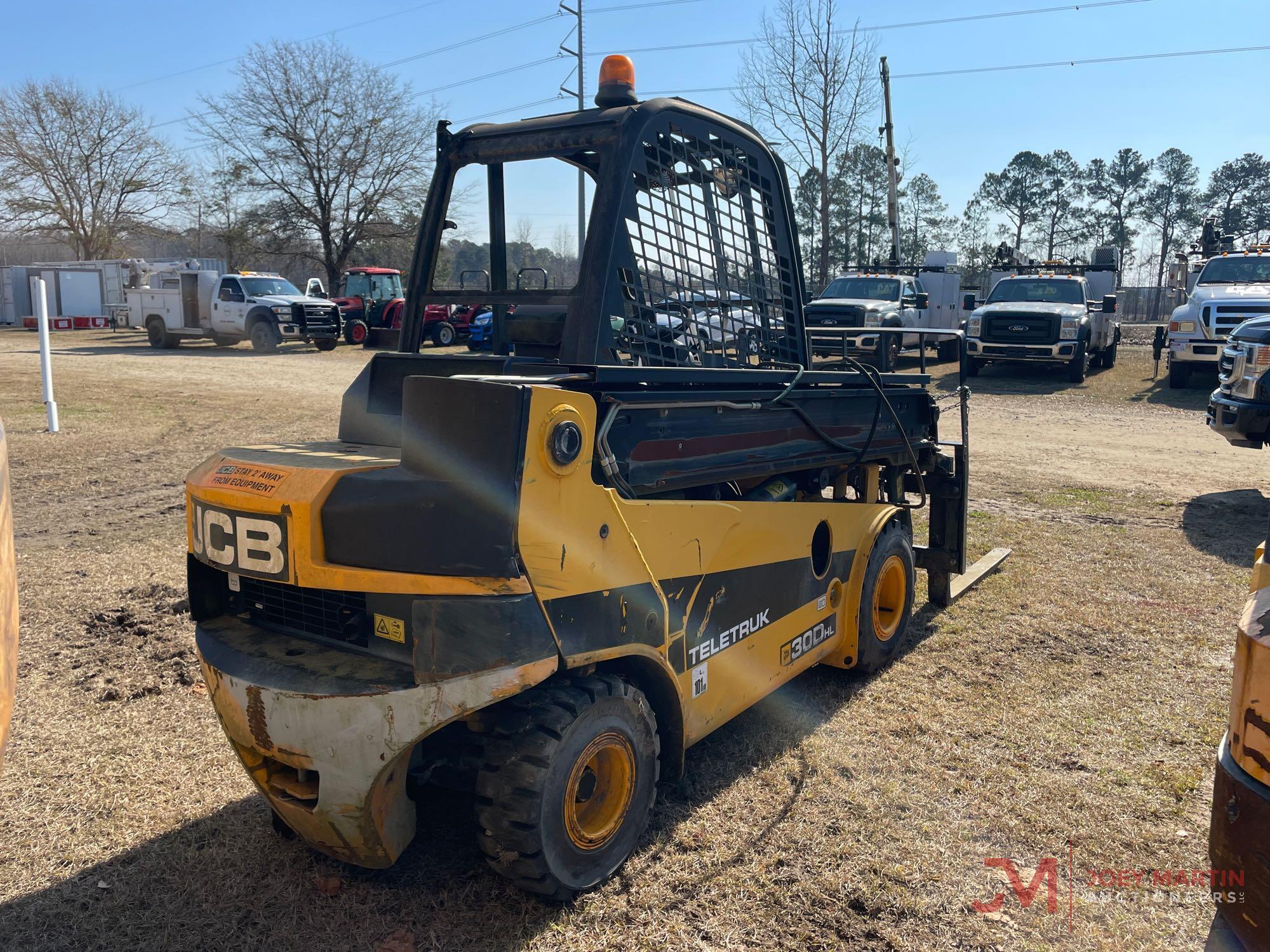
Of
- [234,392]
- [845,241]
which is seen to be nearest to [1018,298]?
[234,392]

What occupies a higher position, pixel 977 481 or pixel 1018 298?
pixel 1018 298

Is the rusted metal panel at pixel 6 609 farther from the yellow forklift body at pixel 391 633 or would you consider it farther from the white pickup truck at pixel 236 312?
the white pickup truck at pixel 236 312

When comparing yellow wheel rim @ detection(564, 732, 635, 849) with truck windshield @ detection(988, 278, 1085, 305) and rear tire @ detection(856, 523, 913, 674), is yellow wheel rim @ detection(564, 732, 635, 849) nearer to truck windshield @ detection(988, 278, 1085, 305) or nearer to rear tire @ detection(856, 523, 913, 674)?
rear tire @ detection(856, 523, 913, 674)

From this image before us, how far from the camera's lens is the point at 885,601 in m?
5.20

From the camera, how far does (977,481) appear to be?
9.93 metres

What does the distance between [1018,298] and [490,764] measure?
19.7 metres

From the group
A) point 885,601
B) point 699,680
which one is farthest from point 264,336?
point 699,680

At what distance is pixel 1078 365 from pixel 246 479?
19.3m

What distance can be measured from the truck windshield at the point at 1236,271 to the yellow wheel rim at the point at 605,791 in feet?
59.7

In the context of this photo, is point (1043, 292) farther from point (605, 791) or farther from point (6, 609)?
point (6, 609)

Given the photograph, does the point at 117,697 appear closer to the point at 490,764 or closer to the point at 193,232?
the point at 490,764

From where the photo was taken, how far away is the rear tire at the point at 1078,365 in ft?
61.5

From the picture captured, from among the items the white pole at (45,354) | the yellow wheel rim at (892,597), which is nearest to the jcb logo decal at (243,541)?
the yellow wheel rim at (892,597)

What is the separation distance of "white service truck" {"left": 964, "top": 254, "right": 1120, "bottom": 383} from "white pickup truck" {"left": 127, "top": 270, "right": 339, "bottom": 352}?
58.4 ft
